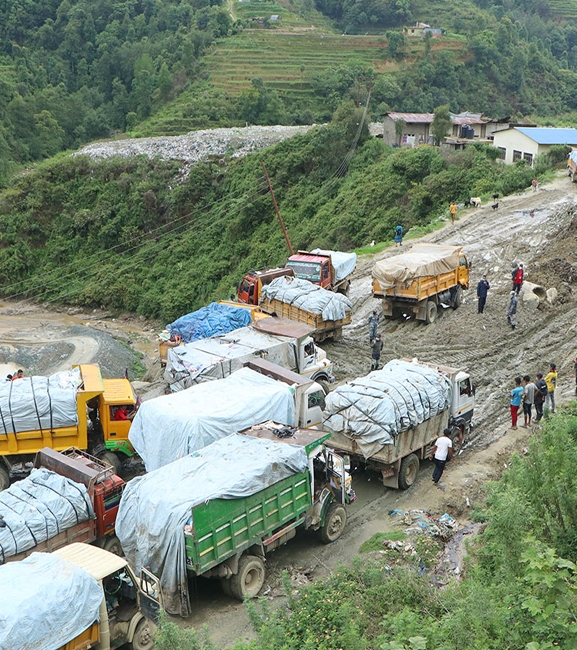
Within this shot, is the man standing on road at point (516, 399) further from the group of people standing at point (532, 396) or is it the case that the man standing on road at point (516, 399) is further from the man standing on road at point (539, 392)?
the man standing on road at point (539, 392)

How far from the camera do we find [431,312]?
24.1 m

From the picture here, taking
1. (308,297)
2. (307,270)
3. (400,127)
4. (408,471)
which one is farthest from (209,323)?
(400,127)

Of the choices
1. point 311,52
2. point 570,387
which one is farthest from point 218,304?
point 311,52

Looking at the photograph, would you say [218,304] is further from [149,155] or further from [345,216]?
[149,155]

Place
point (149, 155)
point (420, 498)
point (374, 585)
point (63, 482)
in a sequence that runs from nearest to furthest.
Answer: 1. point (374, 585)
2. point (63, 482)
3. point (420, 498)
4. point (149, 155)

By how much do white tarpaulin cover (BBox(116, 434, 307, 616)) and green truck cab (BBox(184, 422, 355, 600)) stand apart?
163mm

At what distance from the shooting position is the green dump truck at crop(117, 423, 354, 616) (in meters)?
10.6

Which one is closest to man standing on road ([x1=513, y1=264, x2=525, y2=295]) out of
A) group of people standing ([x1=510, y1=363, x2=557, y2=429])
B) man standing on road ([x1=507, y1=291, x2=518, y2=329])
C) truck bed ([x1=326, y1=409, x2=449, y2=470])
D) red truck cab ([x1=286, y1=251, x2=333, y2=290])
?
man standing on road ([x1=507, y1=291, x2=518, y2=329])

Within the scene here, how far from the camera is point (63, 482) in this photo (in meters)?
12.2

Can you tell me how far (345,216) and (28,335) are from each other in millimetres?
18530

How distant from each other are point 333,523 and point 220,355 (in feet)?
21.4

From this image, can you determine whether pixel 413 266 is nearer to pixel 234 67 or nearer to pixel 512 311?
pixel 512 311

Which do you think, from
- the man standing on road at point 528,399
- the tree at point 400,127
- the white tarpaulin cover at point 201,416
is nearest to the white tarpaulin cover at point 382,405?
the white tarpaulin cover at point 201,416

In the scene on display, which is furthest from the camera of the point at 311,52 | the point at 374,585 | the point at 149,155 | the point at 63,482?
the point at 311,52
